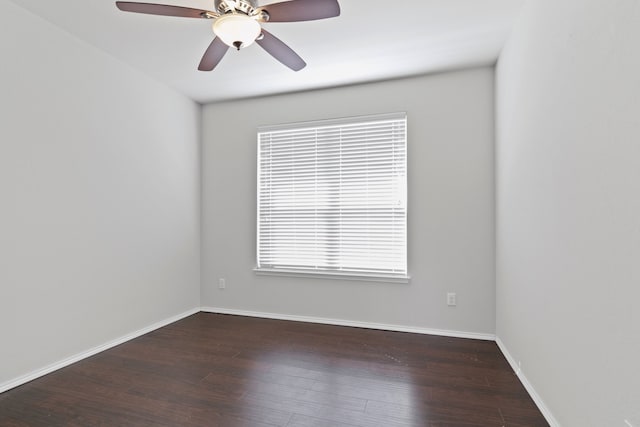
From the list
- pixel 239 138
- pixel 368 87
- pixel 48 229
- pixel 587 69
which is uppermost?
pixel 368 87

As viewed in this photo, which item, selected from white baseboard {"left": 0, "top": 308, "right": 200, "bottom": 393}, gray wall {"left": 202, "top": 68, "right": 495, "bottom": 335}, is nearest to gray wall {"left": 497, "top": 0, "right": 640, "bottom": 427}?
gray wall {"left": 202, "top": 68, "right": 495, "bottom": 335}

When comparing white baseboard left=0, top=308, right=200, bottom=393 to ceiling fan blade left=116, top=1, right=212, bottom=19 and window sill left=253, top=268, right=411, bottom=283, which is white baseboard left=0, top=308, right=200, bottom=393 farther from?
ceiling fan blade left=116, top=1, right=212, bottom=19

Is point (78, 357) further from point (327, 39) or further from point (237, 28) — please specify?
point (327, 39)

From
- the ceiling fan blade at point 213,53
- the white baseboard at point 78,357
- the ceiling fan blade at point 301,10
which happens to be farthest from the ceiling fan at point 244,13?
the white baseboard at point 78,357

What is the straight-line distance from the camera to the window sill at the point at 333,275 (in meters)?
3.26

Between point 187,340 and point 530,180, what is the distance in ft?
10.3

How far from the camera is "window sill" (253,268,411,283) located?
3.26 metres

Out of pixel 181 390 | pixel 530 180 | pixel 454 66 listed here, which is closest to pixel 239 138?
pixel 454 66

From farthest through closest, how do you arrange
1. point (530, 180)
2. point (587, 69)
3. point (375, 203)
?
1. point (375, 203)
2. point (530, 180)
3. point (587, 69)

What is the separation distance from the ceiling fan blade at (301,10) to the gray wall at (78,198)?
1833mm

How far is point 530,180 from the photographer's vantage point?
81.8 inches

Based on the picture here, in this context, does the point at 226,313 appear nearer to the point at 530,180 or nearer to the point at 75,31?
the point at 75,31

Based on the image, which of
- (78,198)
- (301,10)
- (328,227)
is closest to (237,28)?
(301,10)

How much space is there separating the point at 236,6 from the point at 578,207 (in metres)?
2.07
